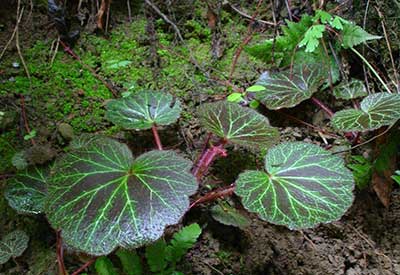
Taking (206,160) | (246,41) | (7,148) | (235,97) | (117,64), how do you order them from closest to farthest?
1. (206,160)
2. (7,148)
3. (235,97)
4. (117,64)
5. (246,41)

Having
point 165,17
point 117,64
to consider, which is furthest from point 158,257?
point 165,17

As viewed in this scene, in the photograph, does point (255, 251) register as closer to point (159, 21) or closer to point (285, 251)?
point (285, 251)

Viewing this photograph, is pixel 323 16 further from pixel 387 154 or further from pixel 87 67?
pixel 87 67

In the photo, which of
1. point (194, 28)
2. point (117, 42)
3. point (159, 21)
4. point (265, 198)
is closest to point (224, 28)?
point (194, 28)

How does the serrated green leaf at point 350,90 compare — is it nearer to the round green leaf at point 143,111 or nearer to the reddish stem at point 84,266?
the round green leaf at point 143,111

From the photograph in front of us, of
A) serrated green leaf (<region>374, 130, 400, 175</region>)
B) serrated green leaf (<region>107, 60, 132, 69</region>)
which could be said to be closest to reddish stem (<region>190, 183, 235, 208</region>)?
serrated green leaf (<region>374, 130, 400, 175</region>)

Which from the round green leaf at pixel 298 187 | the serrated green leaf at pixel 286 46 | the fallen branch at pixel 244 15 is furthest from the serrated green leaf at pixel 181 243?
the fallen branch at pixel 244 15

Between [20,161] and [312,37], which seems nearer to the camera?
[20,161]

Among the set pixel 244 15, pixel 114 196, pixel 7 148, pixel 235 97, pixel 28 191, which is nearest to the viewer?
pixel 114 196
